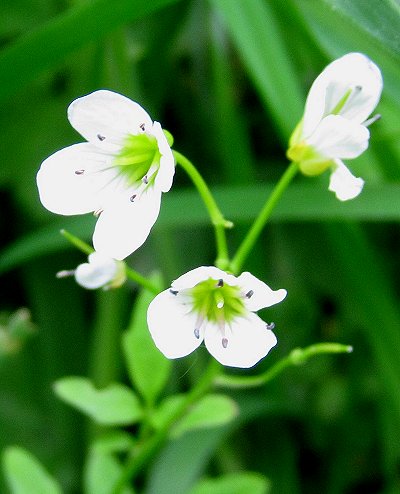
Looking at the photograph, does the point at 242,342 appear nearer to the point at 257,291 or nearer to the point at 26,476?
the point at 257,291

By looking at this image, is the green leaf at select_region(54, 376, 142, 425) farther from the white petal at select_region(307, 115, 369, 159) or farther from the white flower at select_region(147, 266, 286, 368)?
the white petal at select_region(307, 115, 369, 159)

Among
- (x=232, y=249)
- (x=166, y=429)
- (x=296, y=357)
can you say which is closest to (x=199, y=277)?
(x=296, y=357)

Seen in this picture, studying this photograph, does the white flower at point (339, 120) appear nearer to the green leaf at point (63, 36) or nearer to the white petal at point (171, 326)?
the white petal at point (171, 326)

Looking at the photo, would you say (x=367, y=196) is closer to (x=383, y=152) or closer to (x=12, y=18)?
(x=383, y=152)

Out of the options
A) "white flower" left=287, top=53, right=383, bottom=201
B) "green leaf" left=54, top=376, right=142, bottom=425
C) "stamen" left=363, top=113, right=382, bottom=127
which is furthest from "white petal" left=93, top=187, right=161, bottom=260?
"green leaf" left=54, top=376, right=142, bottom=425

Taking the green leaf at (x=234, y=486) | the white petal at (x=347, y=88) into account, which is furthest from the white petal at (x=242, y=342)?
the green leaf at (x=234, y=486)

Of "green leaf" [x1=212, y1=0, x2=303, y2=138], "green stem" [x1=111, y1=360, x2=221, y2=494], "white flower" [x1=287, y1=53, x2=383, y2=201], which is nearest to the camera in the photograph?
"white flower" [x1=287, y1=53, x2=383, y2=201]

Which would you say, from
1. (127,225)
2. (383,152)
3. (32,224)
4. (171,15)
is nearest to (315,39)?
(383,152)
